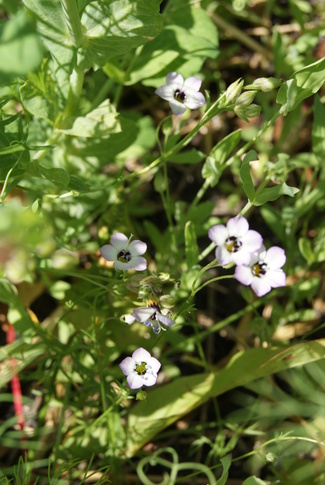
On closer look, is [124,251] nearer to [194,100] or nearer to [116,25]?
[194,100]

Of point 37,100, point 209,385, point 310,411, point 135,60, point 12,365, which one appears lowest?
point 310,411

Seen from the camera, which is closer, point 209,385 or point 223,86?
point 209,385

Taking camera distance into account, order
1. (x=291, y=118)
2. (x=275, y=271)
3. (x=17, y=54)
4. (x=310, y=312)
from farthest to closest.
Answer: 1. (x=291, y=118)
2. (x=310, y=312)
3. (x=275, y=271)
4. (x=17, y=54)

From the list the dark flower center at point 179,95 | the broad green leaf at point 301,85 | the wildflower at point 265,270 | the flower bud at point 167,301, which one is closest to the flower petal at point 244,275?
the wildflower at point 265,270

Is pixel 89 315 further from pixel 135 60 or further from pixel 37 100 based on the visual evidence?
pixel 135 60

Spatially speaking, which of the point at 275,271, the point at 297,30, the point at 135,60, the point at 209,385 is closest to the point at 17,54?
the point at 275,271

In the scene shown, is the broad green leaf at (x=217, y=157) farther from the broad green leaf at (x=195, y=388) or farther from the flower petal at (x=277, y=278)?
the broad green leaf at (x=195, y=388)

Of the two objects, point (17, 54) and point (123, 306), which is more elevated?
point (17, 54)

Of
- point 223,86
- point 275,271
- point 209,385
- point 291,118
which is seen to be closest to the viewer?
point 275,271
